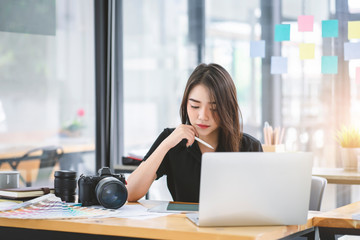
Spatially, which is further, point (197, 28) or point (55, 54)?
point (197, 28)

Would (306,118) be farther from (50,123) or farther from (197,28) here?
(50,123)

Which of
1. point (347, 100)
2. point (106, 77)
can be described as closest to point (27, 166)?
point (106, 77)

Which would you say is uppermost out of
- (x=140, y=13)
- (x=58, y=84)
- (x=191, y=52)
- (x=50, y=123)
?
(x=140, y=13)

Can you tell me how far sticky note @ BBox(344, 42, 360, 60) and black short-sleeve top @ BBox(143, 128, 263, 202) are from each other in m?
1.61

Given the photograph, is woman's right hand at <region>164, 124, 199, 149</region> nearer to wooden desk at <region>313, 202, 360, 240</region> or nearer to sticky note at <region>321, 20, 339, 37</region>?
wooden desk at <region>313, 202, 360, 240</region>

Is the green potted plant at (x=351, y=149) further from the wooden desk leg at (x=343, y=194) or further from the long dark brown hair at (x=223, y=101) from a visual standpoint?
the long dark brown hair at (x=223, y=101)

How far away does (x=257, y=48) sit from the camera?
13.1 ft

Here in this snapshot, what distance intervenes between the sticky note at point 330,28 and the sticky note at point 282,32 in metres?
0.26

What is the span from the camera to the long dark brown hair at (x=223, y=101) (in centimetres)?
231

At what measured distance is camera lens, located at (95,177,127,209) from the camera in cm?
191

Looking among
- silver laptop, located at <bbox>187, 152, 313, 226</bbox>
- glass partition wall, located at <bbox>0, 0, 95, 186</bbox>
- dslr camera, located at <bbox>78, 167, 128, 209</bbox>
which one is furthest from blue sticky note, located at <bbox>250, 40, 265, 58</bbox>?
silver laptop, located at <bbox>187, 152, 313, 226</bbox>

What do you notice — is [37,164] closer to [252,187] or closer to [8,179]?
[8,179]

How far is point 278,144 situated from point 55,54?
5.78 feet

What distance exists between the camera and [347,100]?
376 cm
